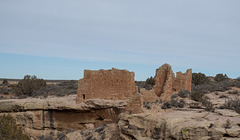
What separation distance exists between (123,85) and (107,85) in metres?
1.10

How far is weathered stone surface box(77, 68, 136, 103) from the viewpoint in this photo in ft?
44.6

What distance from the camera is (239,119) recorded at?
27.8 feet

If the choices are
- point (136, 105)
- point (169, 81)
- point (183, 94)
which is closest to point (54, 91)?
point (169, 81)

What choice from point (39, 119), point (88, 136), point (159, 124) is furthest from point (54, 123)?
point (159, 124)

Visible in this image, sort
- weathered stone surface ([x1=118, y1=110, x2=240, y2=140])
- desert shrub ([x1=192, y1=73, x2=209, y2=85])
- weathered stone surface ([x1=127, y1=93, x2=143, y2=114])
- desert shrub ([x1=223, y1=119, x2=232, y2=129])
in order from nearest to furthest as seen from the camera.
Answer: weathered stone surface ([x1=118, y1=110, x2=240, y2=140]) → desert shrub ([x1=223, y1=119, x2=232, y2=129]) → weathered stone surface ([x1=127, y1=93, x2=143, y2=114]) → desert shrub ([x1=192, y1=73, x2=209, y2=85])

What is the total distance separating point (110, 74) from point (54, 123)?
567 centimetres

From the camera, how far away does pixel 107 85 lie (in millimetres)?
14000

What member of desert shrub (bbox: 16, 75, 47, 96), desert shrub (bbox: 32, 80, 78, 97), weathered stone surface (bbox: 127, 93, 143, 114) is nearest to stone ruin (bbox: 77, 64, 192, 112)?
weathered stone surface (bbox: 127, 93, 143, 114)

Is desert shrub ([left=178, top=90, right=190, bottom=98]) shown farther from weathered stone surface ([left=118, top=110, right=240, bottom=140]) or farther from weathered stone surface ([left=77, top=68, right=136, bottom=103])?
weathered stone surface ([left=118, top=110, right=240, bottom=140])

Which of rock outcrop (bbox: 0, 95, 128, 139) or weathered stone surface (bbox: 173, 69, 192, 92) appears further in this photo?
weathered stone surface (bbox: 173, 69, 192, 92)

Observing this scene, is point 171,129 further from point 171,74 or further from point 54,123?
point 54,123

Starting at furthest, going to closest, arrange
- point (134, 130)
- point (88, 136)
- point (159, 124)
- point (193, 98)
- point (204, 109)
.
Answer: point (193, 98) → point (88, 136) → point (204, 109) → point (134, 130) → point (159, 124)

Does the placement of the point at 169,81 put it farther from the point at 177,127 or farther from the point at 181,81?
the point at 177,127

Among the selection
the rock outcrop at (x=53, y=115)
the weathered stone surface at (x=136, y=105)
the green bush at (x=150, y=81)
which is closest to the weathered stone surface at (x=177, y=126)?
the weathered stone surface at (x=136, y=105)
